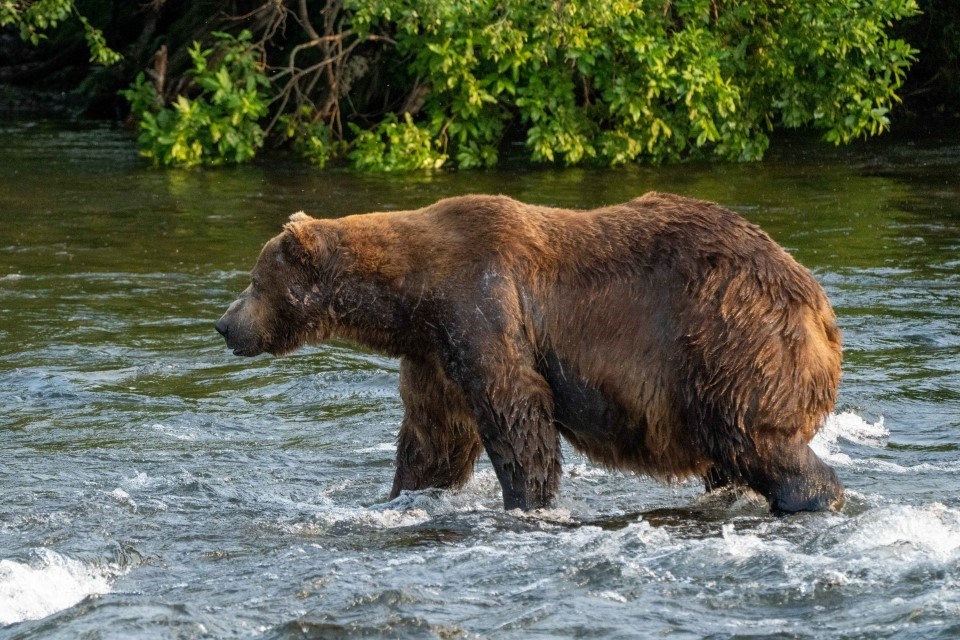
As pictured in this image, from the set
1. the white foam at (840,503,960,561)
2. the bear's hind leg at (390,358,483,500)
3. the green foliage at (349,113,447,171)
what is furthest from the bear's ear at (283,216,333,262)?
the green foliage at (349,113,447,171)

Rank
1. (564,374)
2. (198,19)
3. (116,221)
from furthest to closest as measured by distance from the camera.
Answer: (198,19), (116,221), (564,374)

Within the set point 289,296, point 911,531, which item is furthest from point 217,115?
point 911,531

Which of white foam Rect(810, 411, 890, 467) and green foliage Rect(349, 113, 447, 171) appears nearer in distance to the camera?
white foam Rect(810, 411, 890, 467)

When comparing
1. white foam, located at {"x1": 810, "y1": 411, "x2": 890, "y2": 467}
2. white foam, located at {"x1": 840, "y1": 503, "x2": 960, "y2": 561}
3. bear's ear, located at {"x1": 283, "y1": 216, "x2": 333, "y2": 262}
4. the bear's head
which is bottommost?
white foam, located at {"x1": 810, "y1": 411, "x2": 890, "y2": 467}

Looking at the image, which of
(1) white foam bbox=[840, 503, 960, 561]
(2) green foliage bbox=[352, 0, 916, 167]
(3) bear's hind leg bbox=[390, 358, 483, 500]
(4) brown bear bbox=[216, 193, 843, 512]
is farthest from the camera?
(2) green foliage bbox=[352, 0, 916, 167]

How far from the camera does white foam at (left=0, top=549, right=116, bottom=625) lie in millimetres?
5543

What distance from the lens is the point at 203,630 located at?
5.25 metres

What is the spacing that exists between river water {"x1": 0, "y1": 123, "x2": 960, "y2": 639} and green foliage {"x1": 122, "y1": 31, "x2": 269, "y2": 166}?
13.7 feet

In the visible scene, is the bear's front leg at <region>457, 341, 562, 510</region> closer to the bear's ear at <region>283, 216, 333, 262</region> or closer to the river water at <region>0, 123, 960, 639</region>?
the river water at <region>0, 123, 960, 639</region>

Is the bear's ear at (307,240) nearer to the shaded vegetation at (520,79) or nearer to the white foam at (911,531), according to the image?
the white foam at (911,531)

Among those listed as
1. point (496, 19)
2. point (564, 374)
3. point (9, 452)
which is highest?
point (496, 19)

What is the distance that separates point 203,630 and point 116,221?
10.8 m

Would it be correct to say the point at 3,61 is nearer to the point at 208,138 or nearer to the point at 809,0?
the point at 208,138

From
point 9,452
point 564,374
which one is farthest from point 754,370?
point 9,452
